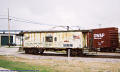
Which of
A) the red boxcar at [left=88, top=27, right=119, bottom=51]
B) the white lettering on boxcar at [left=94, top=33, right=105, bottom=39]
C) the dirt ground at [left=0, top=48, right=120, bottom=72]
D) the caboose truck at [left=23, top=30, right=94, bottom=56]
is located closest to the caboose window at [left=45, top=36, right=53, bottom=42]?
the caboose truck at [left=23, top=30, right=94, bottom=56]

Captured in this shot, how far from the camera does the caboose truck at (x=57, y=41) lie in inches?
822

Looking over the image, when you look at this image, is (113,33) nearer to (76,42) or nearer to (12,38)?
(76,42)

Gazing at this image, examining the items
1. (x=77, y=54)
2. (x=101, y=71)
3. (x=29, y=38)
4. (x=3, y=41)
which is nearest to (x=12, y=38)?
(x=3, y=41)

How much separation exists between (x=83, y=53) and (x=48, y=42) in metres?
4.90

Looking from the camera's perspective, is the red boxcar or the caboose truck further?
the red boxcar

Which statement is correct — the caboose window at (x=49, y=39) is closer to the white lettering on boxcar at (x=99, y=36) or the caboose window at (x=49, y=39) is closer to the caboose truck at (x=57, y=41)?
the caboose truck at (x=57, y=41)

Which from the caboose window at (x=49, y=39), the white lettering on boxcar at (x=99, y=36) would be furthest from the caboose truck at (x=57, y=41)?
the white lettering on boxcar at (x=99, y=36)

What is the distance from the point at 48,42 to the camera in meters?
22.3

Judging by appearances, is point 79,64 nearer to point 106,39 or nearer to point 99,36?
point 106,39

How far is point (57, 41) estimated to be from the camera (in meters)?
21.8

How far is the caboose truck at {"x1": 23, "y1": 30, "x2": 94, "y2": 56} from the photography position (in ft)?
68.5

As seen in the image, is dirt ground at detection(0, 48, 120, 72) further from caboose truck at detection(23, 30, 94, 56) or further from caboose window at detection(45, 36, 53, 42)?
caboose window at detection(45, 36, 53, 42)

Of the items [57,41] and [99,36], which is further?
[99,36]

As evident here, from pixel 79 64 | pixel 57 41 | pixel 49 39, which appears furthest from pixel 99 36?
pixel 79 64
